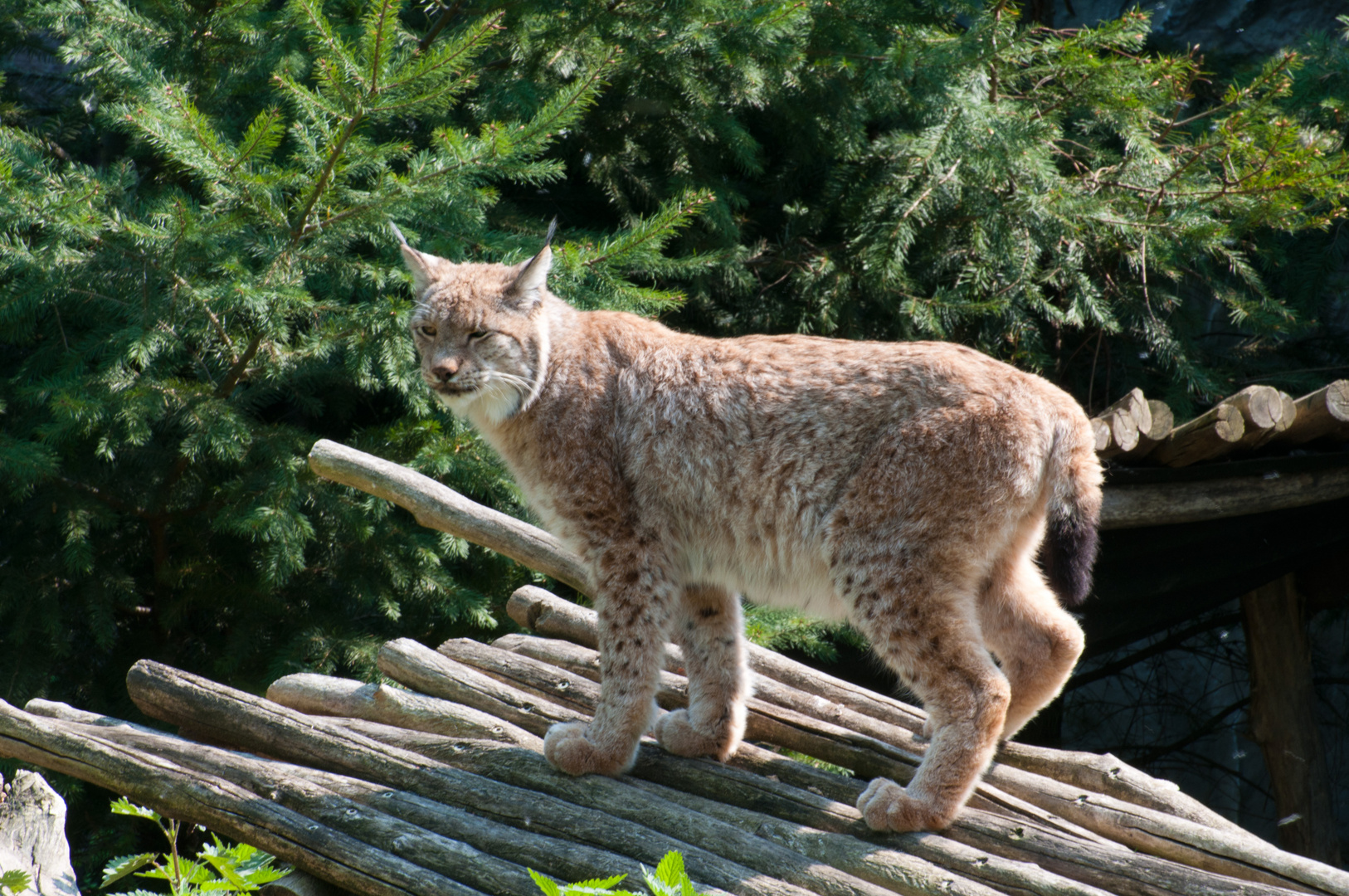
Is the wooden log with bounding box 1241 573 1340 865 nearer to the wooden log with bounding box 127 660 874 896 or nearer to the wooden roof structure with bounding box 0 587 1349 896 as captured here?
the wooden roof structure with bounding box 0 587 1349 896

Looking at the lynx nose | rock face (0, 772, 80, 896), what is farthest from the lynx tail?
rock face (0, 772, 80, 896)

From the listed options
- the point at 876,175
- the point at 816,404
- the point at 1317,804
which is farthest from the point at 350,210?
the point at 1317,804

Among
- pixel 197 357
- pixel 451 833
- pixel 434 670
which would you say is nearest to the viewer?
pixel 451 833

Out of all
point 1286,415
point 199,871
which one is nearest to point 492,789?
point 199,871

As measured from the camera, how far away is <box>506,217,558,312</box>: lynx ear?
383 centimetres

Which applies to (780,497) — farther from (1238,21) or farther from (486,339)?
(1238,21)

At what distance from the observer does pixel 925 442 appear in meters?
3.32

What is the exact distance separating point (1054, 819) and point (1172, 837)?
12.5 inches

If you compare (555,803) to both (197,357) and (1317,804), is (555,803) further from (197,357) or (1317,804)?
(1317,804)

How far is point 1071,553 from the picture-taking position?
3346mm

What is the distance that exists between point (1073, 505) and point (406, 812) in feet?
7.10

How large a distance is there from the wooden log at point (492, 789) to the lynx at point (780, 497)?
0.21 meters

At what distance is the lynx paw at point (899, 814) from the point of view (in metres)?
3.12

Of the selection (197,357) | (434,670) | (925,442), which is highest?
(925,442)
